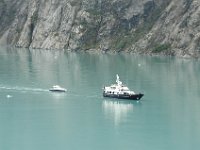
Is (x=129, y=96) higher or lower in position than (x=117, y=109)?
higher

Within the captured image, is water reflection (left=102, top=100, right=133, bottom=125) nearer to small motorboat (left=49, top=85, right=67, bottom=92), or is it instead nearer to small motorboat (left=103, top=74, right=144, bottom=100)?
small motorboat (left=103, top=74, right=144, bottom=100)

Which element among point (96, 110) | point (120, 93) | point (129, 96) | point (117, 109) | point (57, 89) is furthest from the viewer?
point (57, 89)

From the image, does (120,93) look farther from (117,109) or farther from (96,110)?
(96,110)

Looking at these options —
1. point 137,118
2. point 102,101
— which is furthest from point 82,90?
point 137,118

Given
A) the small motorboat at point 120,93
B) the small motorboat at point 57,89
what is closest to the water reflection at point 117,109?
the small motorboat at point 120,93

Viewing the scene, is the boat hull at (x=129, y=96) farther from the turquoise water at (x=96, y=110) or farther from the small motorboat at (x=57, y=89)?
the small motorboat at (x=57, y=89)

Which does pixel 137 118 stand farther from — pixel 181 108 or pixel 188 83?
pixel 188 83

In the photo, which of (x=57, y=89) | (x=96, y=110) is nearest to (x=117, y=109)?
(x=96, y=110)
